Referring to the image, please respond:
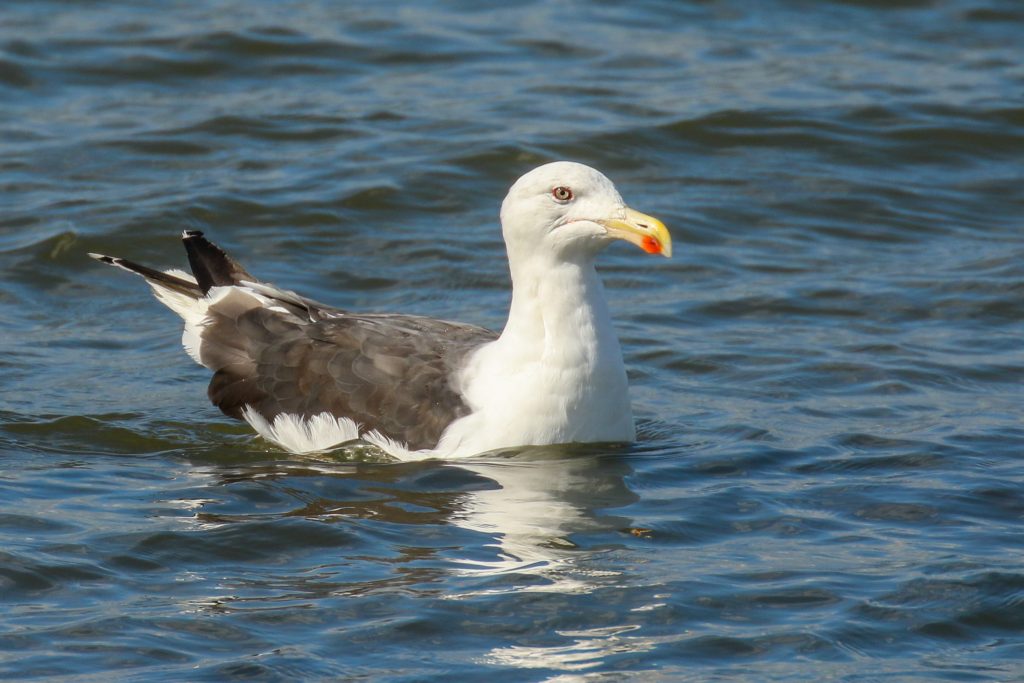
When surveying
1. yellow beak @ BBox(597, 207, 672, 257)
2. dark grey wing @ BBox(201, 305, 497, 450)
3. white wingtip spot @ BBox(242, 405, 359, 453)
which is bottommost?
white wingtip spot @ BBox(242, 405, 359, 453)

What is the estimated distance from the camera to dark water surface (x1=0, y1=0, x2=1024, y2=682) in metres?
6.54

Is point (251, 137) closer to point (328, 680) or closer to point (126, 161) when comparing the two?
point (126, 161)

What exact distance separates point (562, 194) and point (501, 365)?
0.87m

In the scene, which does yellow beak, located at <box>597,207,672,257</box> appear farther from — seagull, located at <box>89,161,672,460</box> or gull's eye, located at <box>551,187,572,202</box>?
gull's eye, located at <box>551,187,572,202</box>

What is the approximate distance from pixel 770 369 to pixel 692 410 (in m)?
0.85

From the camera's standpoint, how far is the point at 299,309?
9.20 metres

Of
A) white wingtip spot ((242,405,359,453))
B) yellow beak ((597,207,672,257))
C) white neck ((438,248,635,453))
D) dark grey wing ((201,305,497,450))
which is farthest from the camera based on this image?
white wingtip spot ((242,405,359,453))

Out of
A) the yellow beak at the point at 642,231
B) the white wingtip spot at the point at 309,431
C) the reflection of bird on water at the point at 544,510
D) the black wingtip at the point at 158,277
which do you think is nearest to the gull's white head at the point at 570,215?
the yellow beak at the point at 642,231

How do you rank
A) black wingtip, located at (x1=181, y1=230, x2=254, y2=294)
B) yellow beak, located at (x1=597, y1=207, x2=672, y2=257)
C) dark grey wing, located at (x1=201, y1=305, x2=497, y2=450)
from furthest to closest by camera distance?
1. black wingtip, located at (x1=181, y1=230, x2=254, y2=294)
2. dark grey wing, located at (x1=201, y1=305, x2=497, y2=450)
3. yellow beak, located at (x1=597, y1=207, x2=672, y2=257)

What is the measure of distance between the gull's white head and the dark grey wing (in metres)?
0.76

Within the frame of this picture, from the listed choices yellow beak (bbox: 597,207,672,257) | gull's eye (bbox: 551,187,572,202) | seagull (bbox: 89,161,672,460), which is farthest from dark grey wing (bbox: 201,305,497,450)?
yellow beak (bbox: 597,207,672,257)

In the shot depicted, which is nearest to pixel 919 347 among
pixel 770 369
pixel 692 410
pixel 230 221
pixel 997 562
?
pixel 770 369

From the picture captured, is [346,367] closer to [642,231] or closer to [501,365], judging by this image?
[501,365]

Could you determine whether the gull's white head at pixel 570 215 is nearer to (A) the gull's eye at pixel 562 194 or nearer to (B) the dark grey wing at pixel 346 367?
(A) the gull's eye at pixel 562 194
